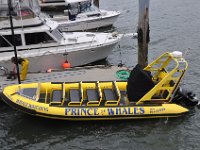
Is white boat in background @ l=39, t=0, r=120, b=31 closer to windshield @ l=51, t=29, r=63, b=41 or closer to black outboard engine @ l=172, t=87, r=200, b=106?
windshield @ l=51, t=29, r=63, b=41

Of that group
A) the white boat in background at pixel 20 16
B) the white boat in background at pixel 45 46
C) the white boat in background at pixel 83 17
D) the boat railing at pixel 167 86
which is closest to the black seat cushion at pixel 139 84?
the boat railing at pixel 167 86

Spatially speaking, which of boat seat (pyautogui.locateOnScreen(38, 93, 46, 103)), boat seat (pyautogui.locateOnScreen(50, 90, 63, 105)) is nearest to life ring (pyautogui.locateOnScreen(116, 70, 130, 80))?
boat seat (pyautogui.locateOnScreen(50, 90, 63, 105))

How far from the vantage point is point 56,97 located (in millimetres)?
13625

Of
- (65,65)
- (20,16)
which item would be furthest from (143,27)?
(20,16)

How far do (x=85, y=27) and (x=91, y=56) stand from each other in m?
7.68

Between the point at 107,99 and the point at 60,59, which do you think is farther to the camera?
the point at 60,59

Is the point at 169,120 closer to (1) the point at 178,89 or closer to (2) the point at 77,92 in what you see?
(1) the point at 178,89

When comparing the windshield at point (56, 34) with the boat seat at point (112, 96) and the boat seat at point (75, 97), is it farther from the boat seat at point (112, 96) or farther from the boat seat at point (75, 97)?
the boat seat at point (112, 96)

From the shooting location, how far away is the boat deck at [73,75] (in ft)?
51.0

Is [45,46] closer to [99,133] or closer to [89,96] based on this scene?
[89,96]

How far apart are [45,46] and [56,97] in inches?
172

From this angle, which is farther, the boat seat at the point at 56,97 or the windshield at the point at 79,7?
the windshield at the point at 79,7

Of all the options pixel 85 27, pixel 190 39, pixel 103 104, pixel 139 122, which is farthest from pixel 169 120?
pixel 85 27

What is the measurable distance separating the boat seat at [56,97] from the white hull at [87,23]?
11290 millimetres
